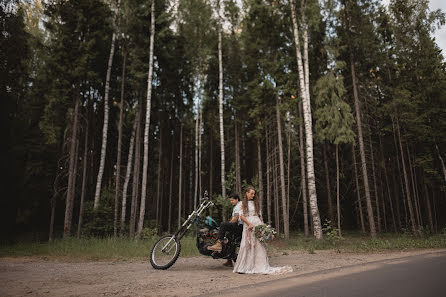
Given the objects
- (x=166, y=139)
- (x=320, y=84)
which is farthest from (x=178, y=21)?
(x=320, y=84)

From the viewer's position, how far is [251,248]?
5789mm

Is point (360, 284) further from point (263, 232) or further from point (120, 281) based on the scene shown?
point (120, 281)

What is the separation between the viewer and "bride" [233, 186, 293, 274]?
5.60 meters

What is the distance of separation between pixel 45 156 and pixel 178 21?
13679 millimetres

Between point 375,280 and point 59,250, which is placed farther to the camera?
point 59,250

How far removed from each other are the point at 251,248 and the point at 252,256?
0.55 feet

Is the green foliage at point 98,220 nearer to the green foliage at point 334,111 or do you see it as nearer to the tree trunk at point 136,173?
the tree trunk at point 136,173

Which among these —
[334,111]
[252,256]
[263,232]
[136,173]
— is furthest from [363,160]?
[136,173]

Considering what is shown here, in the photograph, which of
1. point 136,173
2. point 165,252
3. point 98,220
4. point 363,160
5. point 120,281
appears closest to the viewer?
point 120,281

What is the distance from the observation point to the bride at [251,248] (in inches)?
221

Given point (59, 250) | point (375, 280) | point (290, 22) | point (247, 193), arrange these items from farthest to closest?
1. point (290, 22)
2. point (59, 250)
3. point (247, 193)
4. point (375, 280)

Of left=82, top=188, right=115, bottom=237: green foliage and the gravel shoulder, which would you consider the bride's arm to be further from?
left=82, top=188, right=115, bottom=237: green foliage

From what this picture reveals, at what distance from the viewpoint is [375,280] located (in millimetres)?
4523

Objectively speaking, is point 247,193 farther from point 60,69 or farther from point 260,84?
point 60,69
